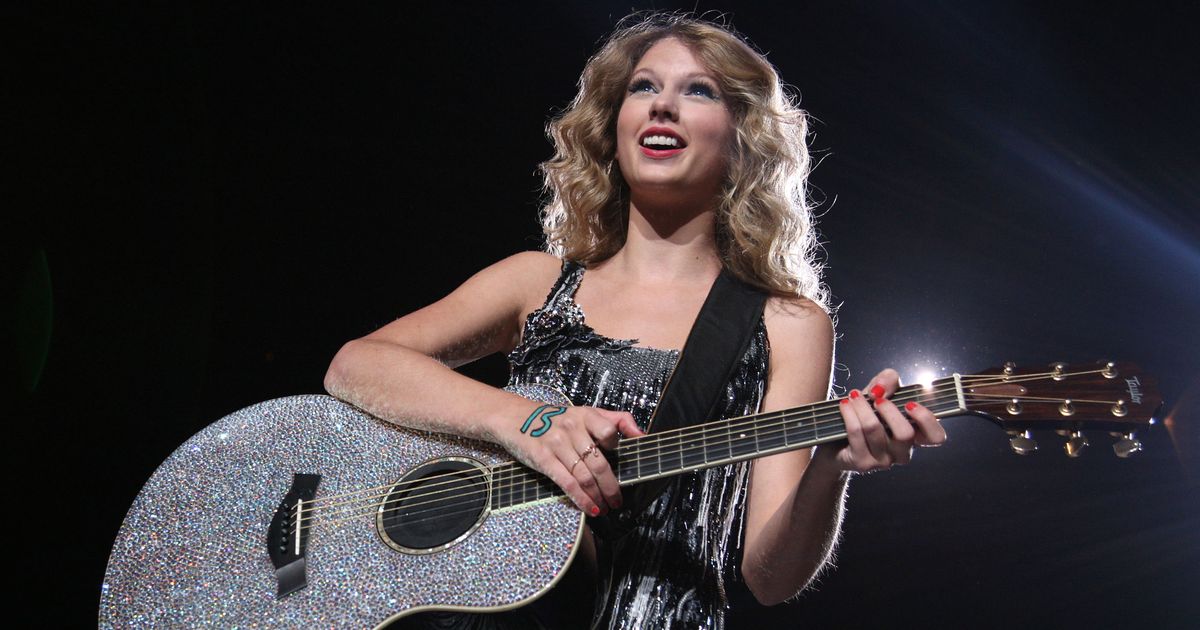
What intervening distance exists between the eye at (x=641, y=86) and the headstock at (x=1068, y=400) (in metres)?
1.30

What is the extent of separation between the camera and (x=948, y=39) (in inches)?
122

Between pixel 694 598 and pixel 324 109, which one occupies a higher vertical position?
pixel 324 109

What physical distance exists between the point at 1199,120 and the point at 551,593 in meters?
2.66

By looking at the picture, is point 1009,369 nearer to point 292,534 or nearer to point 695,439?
point 695,439

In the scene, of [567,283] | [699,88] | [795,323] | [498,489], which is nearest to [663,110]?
[699,88]

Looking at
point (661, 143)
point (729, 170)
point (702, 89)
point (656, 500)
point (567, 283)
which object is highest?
point (702, 89)

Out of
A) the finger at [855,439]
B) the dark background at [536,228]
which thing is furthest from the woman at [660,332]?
the dark background at [536,228]

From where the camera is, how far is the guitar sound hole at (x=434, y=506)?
70.4 inches

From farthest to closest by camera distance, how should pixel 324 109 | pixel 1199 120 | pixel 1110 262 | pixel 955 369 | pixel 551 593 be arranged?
1. pixel 324 109
2. pixel 955 369
3. pixel 1110 262
4. pixel 1199 120
5. pixel 551 593

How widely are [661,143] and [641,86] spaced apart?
0.86ft

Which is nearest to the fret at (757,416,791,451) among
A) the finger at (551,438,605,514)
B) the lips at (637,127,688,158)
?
the finger at (551,438,605,514)

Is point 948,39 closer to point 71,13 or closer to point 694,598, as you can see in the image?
point 694,598

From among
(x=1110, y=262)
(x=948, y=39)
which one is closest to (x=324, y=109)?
(x=948, y=39)

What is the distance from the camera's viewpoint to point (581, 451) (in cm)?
172
